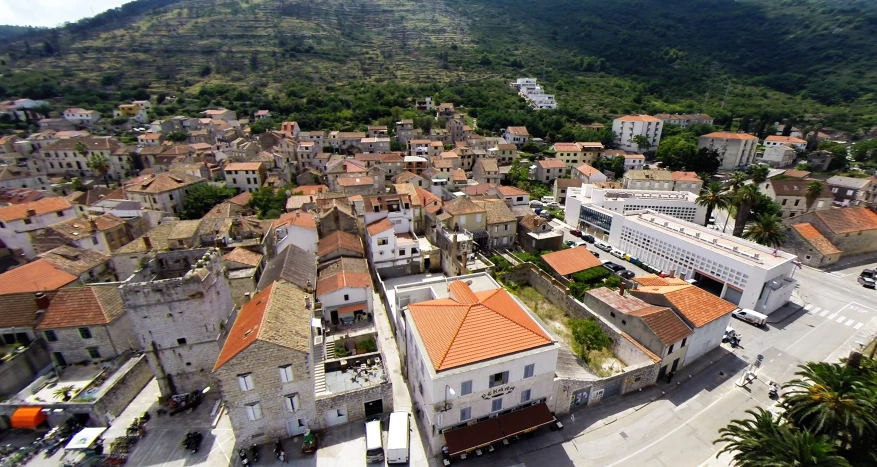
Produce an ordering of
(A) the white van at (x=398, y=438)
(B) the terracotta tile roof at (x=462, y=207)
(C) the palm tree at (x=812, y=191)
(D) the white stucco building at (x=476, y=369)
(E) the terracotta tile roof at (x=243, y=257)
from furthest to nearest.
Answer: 1. (C) the palm tree at (x=812, y=191)
2. (B) the terracotta tile roof at (x=462, y=207)
3. (E) the terracotta tile roof at (x=243, y=257)
4. (A) the white van at (x=398, y=438)
5. (D) the white stucco building at (x=476, y=369)

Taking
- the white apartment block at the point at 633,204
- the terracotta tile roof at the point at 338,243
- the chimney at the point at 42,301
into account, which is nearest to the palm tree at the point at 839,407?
the white apartment block at the point at 633,204

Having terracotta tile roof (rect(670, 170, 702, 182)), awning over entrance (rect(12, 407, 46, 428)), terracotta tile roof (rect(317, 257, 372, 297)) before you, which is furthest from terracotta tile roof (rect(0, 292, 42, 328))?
terracotta tile roof (rect(670, 170, 702, 182))

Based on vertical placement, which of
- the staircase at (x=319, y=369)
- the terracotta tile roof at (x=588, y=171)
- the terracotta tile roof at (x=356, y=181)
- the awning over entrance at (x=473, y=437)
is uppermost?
the terracotta tile roof at (x=356, y=181)

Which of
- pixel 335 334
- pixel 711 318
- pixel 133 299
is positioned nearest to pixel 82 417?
pixel 133 299

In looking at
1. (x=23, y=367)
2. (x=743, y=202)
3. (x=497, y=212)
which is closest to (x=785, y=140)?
(x=743, y=202)

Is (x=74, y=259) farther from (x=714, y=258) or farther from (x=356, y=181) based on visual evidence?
(x=714, y=258)

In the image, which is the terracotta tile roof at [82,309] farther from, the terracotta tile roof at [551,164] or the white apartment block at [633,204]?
the terracotta tile roof at [551,164]

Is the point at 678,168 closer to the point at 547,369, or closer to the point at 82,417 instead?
the point at 547,369

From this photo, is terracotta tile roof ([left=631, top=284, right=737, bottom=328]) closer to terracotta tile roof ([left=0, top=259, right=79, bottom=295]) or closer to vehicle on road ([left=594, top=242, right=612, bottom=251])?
vehicle on road ([left=594, top=242, right=612, bottom=251])
